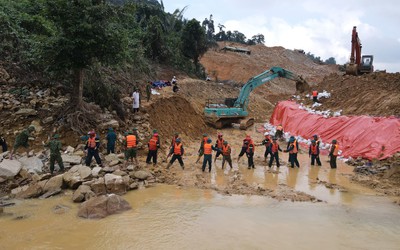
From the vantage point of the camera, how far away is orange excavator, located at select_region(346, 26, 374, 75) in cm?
2391

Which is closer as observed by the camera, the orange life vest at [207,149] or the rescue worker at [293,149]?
the orange life vest at [207,149]

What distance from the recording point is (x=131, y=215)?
344 inches

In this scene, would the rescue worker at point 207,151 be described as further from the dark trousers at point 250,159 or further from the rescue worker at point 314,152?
the rescue worker at point 314,152

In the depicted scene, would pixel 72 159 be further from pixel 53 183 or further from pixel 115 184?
pixel 115 184

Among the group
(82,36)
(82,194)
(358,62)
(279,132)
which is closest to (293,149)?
(279,132)

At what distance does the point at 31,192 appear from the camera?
9.67 m

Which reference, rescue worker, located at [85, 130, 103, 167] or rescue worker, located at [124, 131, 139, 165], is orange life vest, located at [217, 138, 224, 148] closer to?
rescue worker, located at [124, 131, 139, 165]

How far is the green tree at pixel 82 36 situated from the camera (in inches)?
477

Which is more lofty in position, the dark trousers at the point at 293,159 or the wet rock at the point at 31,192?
the dark trousers at the point at 293,159

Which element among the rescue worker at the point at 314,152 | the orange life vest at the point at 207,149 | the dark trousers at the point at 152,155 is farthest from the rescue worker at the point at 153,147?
the rescue worker at the point at 314,152

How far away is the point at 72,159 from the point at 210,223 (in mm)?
5692

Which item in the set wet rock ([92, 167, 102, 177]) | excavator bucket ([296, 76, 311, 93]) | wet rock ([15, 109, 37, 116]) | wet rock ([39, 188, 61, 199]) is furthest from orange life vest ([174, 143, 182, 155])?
excavator bucket ([296, 76, 311, 93])

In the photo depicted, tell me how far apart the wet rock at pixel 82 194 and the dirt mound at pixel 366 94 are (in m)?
13.0

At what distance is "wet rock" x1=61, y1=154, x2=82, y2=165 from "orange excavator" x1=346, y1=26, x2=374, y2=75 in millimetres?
19314
